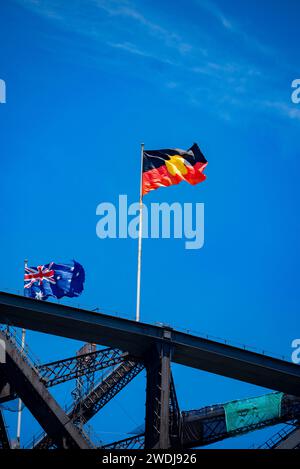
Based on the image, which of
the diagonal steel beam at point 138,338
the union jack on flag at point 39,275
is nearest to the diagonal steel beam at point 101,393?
the diagonal steel beam at point 138,338

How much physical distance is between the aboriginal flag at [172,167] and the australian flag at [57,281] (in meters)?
7.16

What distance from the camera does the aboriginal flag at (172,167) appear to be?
59.6 metres

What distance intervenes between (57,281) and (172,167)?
35.7ft

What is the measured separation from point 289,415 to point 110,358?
13.2 meters

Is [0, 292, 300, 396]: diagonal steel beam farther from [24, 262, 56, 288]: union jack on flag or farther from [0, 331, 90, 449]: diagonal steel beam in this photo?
[24, 262, 56, 288]: union jack on flag

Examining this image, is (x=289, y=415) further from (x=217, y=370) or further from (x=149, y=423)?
(x=149, y=423)

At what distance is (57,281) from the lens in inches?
2379

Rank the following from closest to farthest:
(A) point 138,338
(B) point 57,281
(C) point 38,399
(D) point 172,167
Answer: (C) point 38,399, (A) point 138,338, (D) point 172,167, (B) point 57,281

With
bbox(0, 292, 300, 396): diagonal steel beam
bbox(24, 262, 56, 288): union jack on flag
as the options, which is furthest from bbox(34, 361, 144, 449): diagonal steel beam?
bbox(24, 262, 56, 288): union jack on flag

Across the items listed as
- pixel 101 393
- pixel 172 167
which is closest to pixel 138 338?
pixel 101 393

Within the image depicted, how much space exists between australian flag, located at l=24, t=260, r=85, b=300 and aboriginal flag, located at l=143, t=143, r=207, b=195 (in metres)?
7.16

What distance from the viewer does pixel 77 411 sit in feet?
196

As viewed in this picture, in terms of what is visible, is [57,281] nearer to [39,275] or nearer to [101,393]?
[39,275]
